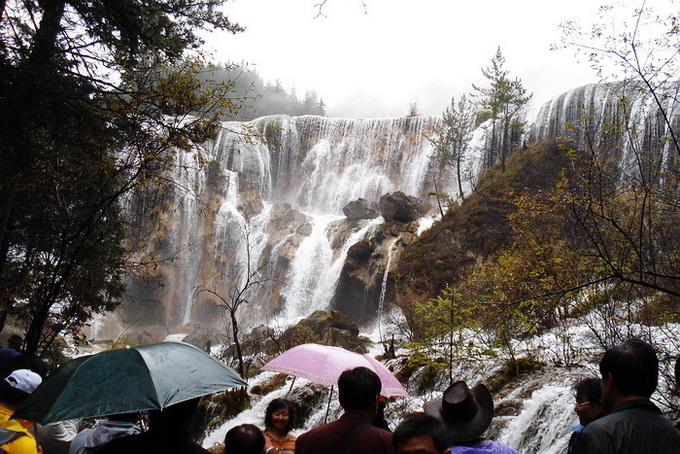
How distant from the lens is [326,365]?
4.16 metres

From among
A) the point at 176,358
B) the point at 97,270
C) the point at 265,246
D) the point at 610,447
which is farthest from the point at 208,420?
the point at 265,246

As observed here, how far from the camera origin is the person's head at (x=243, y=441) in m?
2.41

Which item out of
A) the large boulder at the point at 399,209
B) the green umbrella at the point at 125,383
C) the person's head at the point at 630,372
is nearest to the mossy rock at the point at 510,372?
the person's head at the point at 630,372

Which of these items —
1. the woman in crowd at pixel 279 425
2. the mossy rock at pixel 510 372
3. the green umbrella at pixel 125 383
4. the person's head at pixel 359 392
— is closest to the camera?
the green umbrella at pixel 125 383

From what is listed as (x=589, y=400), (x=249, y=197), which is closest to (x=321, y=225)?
(x=249, y=197)

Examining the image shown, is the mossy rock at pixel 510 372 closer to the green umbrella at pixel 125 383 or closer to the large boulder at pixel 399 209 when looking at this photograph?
the green umbrella at pixel 125 383

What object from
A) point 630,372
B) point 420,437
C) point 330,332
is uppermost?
point 630,372

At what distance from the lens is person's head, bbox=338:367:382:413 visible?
230cm

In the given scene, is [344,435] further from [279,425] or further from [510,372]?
[510,372]

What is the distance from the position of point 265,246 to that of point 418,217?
12.0 metres

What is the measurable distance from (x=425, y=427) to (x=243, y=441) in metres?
1.17

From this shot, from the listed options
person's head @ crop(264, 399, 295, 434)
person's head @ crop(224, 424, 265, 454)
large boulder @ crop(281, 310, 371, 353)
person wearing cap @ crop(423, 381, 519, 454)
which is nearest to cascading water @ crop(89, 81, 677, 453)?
large boulder @ crop(281, 310, 371, 353)

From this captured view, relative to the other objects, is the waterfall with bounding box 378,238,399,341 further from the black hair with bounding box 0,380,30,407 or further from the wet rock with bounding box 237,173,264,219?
the black hair with bounding box 0,380,30,407

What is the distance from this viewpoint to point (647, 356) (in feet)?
6.78
